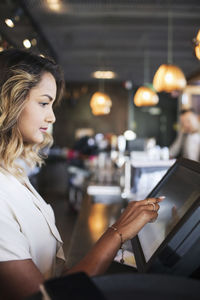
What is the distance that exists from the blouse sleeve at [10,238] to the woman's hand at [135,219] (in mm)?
252

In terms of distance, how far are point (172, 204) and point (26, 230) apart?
44 cm

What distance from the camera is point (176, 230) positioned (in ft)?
2.16

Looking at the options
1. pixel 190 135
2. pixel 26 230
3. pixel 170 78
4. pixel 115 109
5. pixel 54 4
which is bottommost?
pixel 26 230

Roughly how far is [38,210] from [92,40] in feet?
19.2

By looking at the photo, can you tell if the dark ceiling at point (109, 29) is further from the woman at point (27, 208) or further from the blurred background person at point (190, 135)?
the woman at point (27, 208)

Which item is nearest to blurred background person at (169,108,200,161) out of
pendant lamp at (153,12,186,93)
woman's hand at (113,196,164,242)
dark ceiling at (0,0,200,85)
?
dark ceiling at (0,0,200,85)

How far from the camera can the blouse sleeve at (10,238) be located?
75 centimetres

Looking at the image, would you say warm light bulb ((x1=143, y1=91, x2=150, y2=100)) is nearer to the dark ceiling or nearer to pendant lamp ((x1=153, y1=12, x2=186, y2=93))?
the dark ceiling

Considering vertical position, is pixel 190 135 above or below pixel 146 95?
below

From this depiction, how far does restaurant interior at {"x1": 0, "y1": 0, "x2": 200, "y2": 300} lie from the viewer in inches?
35.1

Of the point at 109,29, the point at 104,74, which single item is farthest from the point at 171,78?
the point at 104,74

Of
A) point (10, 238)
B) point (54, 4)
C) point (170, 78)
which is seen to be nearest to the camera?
point (10, 238)

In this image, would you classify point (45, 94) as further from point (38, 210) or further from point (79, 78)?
point (79, 78)

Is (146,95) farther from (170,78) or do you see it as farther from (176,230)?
(176,230)
